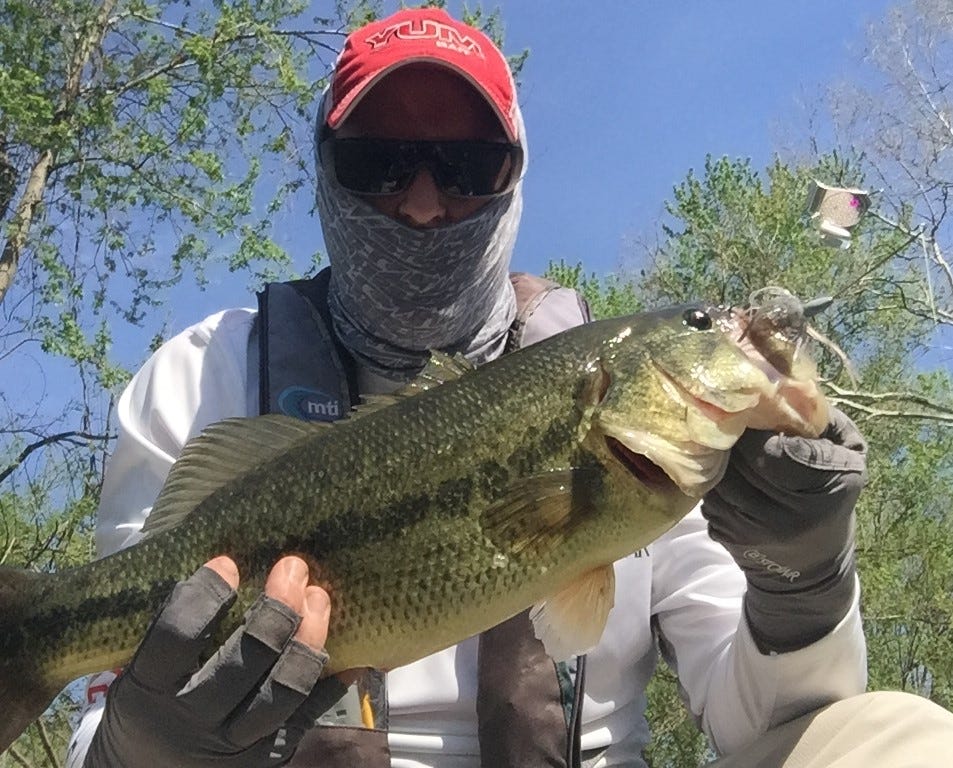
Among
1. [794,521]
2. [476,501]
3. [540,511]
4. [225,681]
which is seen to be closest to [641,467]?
[540,511]

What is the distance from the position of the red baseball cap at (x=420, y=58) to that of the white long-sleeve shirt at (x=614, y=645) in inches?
32.9

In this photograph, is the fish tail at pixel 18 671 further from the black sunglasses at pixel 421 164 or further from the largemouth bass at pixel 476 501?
the black sunglasses at pixel 421 164

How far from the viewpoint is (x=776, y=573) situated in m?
2.29

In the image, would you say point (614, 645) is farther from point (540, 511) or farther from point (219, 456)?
point (219, 456)

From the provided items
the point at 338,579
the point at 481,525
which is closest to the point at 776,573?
the point at 481,525

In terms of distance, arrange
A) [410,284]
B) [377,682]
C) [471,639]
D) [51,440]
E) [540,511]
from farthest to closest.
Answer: [51,440], [410,284], [471,639], [377,682], [540,511]

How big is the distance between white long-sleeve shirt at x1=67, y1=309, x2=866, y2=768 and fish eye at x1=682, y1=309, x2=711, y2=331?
0.92m

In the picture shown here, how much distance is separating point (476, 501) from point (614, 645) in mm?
1132

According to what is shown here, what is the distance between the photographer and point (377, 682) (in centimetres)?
261

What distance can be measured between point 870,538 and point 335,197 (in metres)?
16.2

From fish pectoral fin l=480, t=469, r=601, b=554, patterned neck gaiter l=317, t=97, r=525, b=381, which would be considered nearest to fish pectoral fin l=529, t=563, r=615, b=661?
fish pectoral fin l=480, t=469, r=601, b=554

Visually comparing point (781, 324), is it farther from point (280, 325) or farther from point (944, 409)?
point (944, 409)

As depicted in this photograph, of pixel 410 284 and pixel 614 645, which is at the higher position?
pixel 410 284

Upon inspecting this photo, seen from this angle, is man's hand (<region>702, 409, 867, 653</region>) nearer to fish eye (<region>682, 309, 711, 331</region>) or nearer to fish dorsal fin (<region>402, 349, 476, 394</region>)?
fish eye (<region>682, 309, 711, 331</region>)
